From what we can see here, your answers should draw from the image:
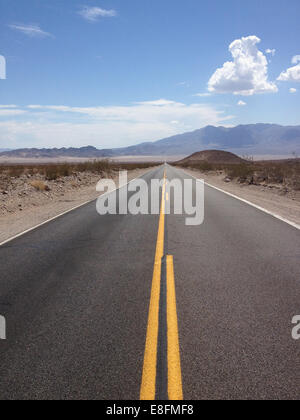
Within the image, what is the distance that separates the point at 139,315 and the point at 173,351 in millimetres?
881

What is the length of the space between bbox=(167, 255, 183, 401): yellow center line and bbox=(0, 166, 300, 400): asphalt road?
55mm

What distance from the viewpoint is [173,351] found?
3420mm

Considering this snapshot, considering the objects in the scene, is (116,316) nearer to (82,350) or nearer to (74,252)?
(82,350)

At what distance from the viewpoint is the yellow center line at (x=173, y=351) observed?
2.84 metres

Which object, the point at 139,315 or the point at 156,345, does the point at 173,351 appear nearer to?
the point at 156,345

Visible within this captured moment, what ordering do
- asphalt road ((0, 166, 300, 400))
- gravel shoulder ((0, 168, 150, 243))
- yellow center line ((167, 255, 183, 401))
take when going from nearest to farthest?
1. yellow center line ((167, 255, 183, 401))
2. asphalt road ((0, 166, 300, 400))
3. gravel shoulder ((0, 168, 150, 243))

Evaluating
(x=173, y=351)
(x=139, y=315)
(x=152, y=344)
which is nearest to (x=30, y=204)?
(x=139, y=315)

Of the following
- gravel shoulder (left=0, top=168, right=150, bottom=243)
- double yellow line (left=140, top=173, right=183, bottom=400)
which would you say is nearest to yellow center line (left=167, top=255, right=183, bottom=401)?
double yellow line (left=140, top=173, right=183, bottom=400)

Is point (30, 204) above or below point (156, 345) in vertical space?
above

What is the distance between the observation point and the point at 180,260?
6.47 meters

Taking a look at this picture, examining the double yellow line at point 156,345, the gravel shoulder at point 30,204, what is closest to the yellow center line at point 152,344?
the double yellow line at point 156,345

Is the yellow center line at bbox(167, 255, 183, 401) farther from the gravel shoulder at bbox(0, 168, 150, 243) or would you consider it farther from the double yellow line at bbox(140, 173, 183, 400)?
the gravel shoulder at bbox(0, 168, 150, 243)

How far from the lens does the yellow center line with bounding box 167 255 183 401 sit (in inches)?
112
